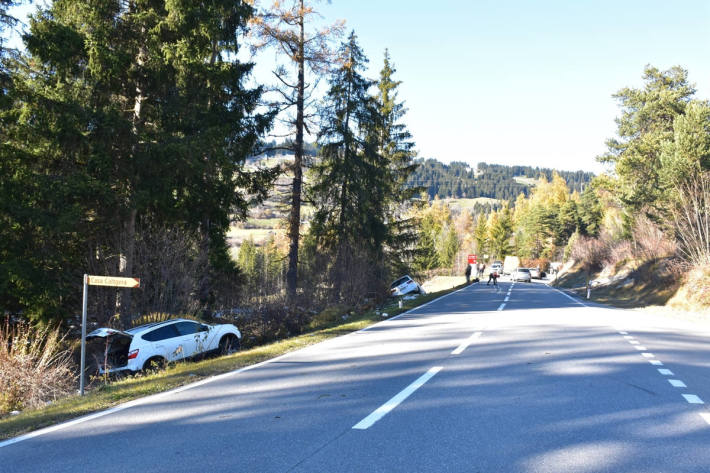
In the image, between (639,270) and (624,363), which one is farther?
(639,270)

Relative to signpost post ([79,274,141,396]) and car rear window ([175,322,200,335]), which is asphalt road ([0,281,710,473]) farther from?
car rear window ([175,322,200,335])

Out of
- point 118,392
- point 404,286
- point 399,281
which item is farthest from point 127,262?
→ point 399,281

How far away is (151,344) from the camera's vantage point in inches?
547

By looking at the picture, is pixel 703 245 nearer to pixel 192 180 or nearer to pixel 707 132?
pixel 707 132

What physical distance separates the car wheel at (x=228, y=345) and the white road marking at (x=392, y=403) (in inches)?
336

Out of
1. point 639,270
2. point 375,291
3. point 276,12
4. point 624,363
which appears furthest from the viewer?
point 639,270

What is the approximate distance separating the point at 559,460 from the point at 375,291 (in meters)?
22.2

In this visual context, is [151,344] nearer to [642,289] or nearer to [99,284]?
[99,284]

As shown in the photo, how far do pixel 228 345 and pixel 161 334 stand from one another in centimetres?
226

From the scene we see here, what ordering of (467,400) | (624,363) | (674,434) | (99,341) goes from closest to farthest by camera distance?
(674,434) → (467,400) → (624,363) → (99,341)

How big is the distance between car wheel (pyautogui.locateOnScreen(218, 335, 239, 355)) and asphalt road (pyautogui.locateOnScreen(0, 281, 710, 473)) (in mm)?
5428

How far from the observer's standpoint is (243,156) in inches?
851

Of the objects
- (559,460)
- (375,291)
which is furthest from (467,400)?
(375,291)

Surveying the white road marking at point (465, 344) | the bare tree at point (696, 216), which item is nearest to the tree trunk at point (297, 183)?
the white road marking at point (465, 344)
